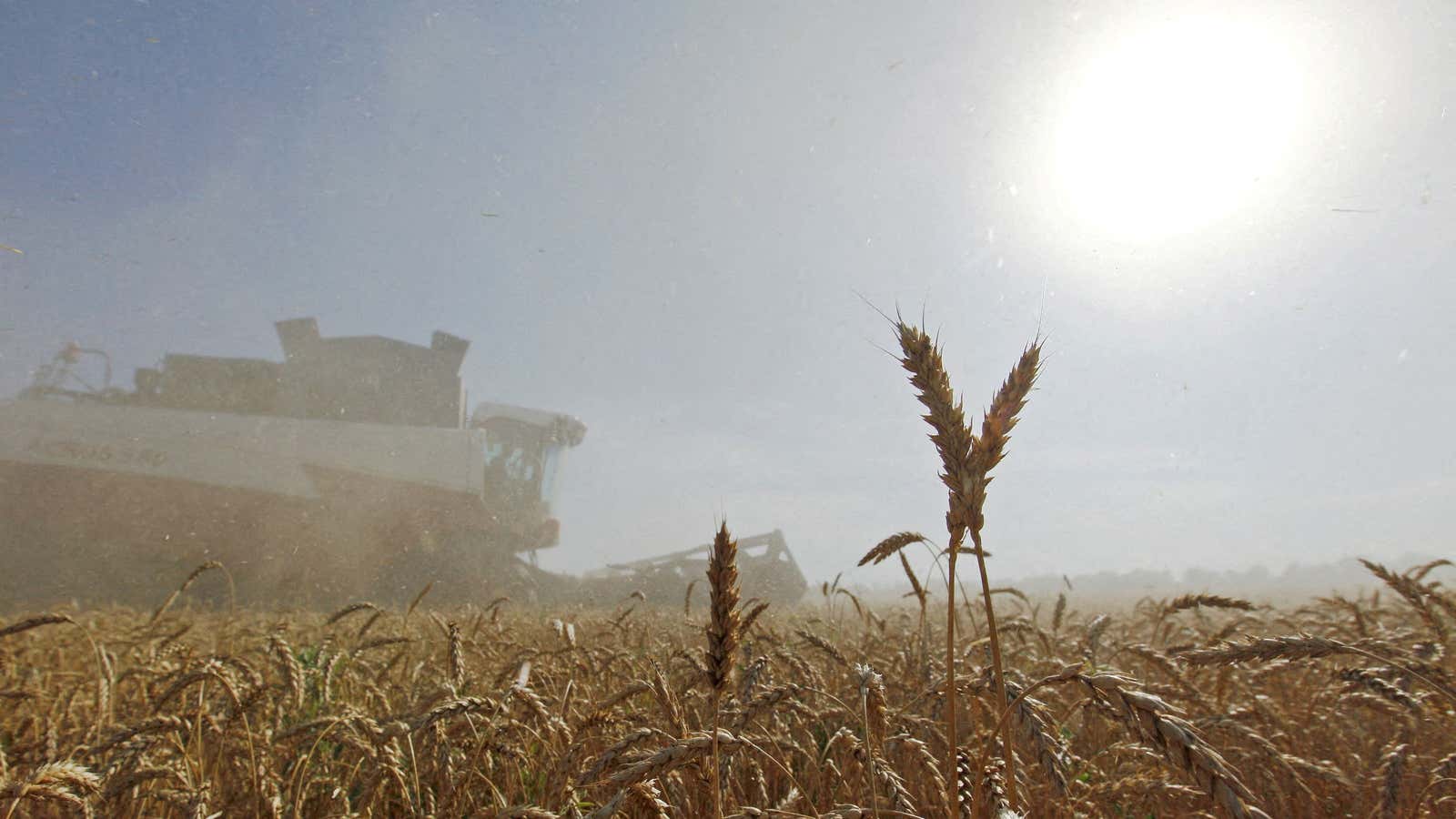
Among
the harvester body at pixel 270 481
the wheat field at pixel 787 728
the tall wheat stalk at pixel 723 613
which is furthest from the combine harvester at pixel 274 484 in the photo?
the tall wheat stalk at pixel 723 613

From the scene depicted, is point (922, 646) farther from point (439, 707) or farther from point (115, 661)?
point (115, 661)

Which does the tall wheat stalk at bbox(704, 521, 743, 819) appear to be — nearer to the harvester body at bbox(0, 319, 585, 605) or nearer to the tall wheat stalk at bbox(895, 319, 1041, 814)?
the tall wheat stalk at bbox(895, 319, 1041, 814)

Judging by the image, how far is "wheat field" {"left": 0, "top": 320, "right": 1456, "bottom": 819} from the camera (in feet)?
3.57

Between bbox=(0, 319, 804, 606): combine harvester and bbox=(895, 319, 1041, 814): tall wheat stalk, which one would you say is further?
bbox=(0, 319, 804, 606): combine harvester

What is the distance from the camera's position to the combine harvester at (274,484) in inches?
552

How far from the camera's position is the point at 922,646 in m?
2.85

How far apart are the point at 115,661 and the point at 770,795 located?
3.48 metres

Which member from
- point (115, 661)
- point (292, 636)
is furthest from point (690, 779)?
point (292, 636)

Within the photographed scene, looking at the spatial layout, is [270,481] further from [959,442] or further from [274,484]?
[959,442]

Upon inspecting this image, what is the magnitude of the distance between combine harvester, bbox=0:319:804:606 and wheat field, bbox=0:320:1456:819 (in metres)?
13.1

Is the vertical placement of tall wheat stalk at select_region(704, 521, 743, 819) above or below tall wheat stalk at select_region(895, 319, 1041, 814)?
Result: below

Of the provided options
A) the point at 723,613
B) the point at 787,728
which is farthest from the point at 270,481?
the point at 723,613

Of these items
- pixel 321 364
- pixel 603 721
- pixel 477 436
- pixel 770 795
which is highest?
pixel 321 364

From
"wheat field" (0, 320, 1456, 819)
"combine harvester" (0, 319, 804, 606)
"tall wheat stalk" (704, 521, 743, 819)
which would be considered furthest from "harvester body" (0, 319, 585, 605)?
"tall wheat stalk" (704, 521, 743, 819)
